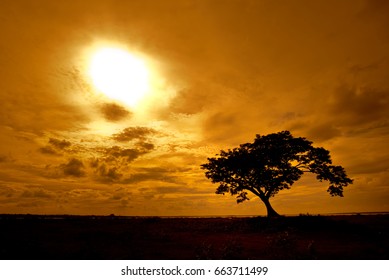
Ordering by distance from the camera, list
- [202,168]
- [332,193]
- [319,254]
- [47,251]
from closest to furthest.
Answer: [319,254] → [47,251] → [332,193] → [202,168]

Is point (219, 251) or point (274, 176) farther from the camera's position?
point (274, 176)

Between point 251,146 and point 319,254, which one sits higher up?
point 251,146

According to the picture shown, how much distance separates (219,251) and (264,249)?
2.83 meters

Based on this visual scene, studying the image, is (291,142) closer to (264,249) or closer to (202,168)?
(202,168)

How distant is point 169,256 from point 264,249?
5.87 metres

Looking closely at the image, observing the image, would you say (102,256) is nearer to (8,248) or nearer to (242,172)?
(8,248)

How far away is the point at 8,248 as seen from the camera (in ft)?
57.4
